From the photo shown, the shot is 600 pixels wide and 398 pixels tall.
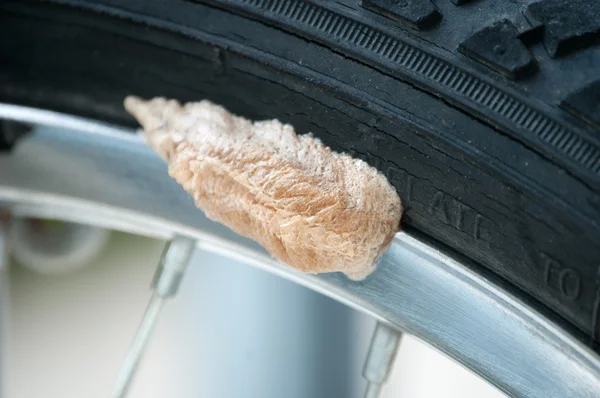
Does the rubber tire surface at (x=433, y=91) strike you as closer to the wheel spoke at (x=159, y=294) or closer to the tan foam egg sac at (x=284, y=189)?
the tan foam egg sac at (x=284, y=189)

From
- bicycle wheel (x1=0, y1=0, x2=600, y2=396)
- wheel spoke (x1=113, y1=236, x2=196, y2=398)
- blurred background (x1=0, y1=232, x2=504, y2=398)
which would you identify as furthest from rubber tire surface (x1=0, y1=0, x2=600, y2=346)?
blurred background (x1=0, y1=232, x2=504, y2=398)

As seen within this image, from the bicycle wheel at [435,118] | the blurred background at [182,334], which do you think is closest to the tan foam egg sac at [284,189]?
the bicycle wheel at [435,118]

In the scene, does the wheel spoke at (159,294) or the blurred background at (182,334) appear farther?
the blurred background at (182,334)

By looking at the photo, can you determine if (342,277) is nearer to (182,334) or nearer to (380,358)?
(380,358)

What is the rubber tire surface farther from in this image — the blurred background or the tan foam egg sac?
the blurred background

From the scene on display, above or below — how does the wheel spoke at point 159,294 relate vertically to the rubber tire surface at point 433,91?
below

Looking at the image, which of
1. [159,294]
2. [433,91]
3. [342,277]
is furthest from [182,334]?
[433,91]

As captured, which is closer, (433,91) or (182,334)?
(433,91)
